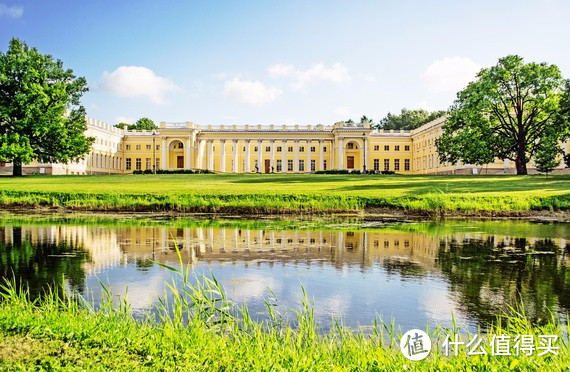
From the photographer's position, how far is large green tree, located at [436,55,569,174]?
45.6 meters

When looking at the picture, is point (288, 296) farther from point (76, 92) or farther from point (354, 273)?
point (76, 92)

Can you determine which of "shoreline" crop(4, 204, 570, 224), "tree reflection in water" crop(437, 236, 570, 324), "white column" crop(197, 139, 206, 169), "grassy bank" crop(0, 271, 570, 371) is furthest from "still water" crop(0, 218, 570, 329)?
"white column" crop(197, 139, 206, 169)

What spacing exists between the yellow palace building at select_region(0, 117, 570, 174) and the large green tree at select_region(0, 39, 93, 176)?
39255 mm

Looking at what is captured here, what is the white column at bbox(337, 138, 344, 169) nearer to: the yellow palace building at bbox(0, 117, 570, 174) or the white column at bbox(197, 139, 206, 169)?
the yellow palace building at bbox(0, 117, 570, 174)

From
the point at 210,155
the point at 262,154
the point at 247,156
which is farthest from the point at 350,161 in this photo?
the point at 210,155

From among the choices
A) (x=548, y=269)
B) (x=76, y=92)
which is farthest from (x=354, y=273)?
(x=76, y=92)

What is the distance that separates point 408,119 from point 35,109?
93.8 m

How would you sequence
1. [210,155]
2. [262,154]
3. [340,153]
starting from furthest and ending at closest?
[262,154] → [210,155] → [340,153]

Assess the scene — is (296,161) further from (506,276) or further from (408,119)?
(506,276)

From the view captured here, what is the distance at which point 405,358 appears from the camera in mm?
5094

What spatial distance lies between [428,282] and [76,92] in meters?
51.9

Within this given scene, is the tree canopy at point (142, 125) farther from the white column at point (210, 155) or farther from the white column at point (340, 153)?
the white column at point (340, 153)

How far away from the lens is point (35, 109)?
1928 inches

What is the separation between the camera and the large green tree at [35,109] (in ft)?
158
